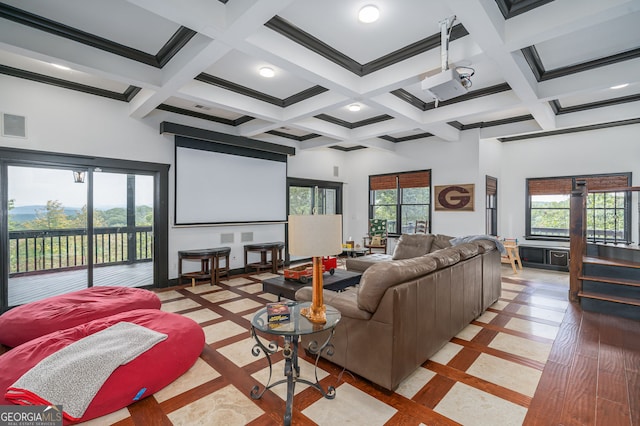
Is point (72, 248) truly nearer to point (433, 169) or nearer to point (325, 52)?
point (325, 52)

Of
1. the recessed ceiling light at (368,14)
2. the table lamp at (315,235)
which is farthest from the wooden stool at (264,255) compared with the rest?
the recessed ceiling light at (368,14)

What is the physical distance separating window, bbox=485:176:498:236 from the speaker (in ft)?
25.7

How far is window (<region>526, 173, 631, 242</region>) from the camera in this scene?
5801mm

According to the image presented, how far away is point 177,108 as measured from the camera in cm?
519

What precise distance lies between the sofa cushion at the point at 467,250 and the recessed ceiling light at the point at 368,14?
2400mm

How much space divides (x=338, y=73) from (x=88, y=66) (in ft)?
8.61

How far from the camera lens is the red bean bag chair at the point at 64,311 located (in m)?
2.72

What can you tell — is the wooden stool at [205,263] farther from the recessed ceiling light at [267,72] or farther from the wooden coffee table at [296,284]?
the recessed ceiling light at [267,72]

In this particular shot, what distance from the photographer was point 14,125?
3824 millimetres

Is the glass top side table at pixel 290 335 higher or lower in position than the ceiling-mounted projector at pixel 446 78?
lower

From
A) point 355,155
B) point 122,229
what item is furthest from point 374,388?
point 355,155

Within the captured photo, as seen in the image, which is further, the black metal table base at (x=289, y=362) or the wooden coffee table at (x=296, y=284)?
the wooden coffee table at (x=296, y=284)

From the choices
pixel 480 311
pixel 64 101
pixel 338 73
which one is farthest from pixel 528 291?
pixel 64 101

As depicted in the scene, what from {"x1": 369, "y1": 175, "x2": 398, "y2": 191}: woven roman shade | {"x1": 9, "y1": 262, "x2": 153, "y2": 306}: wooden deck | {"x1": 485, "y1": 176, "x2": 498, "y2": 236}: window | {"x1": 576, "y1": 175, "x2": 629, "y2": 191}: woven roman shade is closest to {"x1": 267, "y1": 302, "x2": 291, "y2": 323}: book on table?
{"x1": 9, "y1": 262, "x2": 153, "y2": 306}: wooden deck
